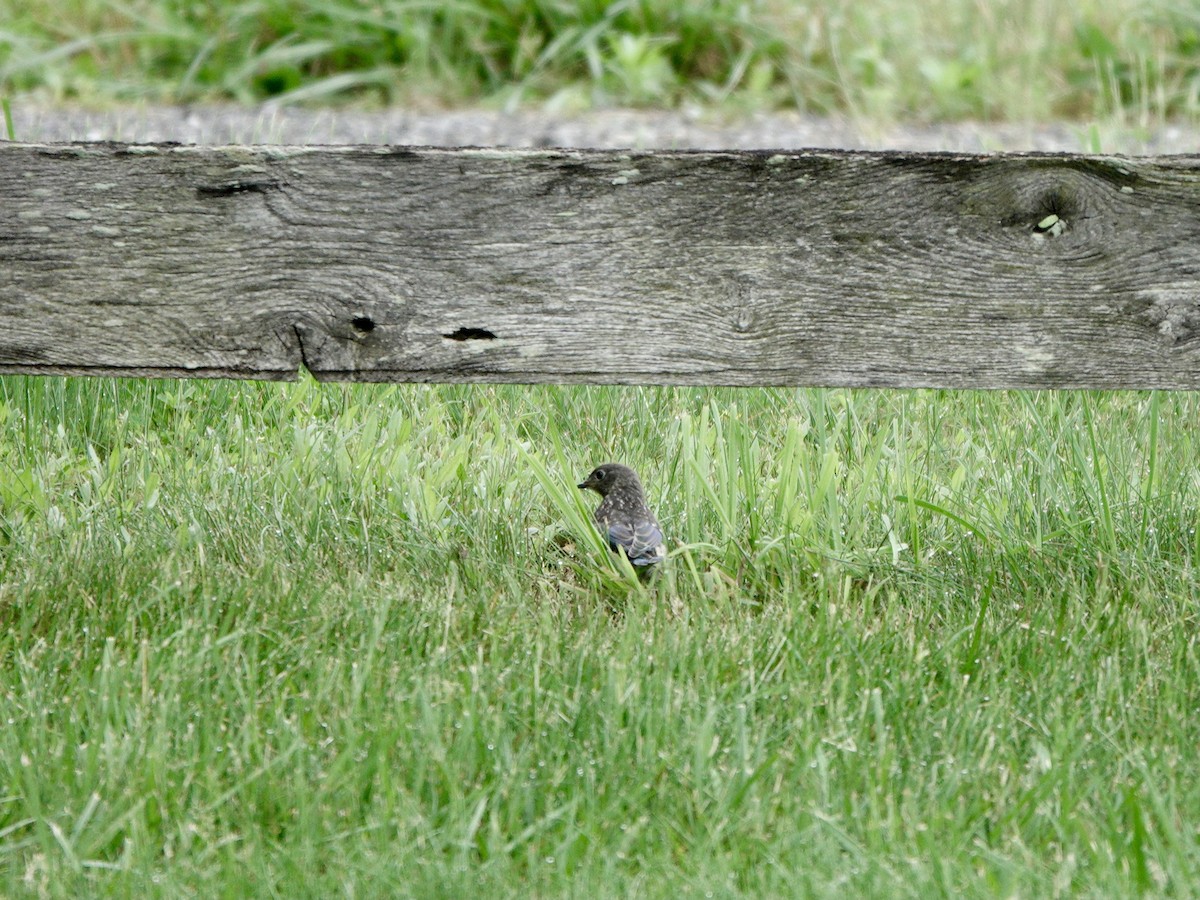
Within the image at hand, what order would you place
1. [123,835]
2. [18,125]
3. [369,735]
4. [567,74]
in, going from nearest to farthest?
[123,835] → [369,735] → [18,125] → [567,74]

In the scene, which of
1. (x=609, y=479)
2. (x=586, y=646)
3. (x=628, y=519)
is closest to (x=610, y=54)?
(x=609, y=479)

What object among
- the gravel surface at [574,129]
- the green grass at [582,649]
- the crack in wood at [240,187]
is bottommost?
the green grass at [582,649]

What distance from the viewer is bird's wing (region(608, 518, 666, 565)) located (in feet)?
11.1

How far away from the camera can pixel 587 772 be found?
8.12ft

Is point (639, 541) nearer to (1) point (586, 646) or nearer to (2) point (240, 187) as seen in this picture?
(1) point (586, 646)

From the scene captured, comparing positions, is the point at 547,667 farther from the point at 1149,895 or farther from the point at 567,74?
the point at 567,74

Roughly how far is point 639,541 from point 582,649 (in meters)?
0.54

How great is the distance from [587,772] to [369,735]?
42 cm

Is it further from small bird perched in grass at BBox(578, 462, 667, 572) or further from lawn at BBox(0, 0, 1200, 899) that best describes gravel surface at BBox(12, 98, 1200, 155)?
small bird perched in grass at BBox(578, 462, 667, 572)

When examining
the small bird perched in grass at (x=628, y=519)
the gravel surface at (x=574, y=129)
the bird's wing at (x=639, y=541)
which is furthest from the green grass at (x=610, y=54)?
the bird's wing at (x=639, y=541)

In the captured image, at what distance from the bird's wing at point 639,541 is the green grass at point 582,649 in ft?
0.19

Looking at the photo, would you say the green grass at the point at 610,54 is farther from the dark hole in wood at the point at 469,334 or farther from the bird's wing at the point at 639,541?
the dark hole in wood at the point at 469,334

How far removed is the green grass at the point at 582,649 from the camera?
7.54 ft

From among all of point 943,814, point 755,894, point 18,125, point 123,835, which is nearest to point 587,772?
point 755,894
